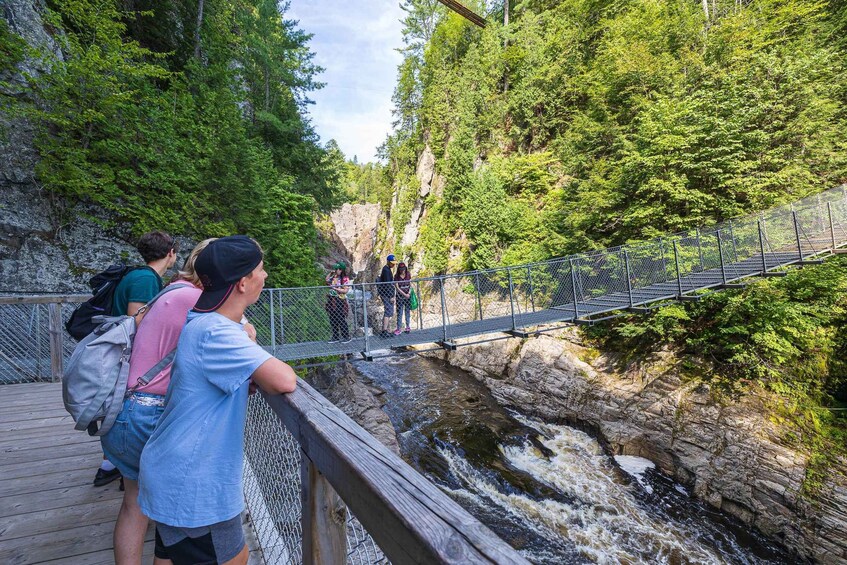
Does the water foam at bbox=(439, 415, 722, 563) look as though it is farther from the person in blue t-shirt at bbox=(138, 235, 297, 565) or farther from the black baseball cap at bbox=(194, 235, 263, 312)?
the black baseball cap at bbox=(194, 235, 263, 312)

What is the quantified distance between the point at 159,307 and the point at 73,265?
24.3 feet

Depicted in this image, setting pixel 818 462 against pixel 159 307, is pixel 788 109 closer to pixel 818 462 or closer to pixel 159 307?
pixel 818 462

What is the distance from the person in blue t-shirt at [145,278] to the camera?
1771 millimetres

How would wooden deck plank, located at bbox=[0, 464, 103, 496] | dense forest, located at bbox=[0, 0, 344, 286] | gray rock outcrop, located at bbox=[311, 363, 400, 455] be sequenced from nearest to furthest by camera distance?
1. wooden deck plank, located at bbox=[0, 464, 103, 496]
2. dense forest, located at bbox=[0, 0, 344, 286]
3. gray rock outcrop, located at bbox=[311, 363, 400, 455]

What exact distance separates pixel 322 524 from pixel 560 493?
704cm

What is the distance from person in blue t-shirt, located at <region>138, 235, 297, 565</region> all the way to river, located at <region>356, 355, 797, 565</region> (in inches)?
223

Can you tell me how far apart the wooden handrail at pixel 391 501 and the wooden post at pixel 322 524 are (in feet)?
0.05

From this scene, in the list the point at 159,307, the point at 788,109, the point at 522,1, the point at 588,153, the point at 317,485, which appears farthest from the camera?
the point at 522,1

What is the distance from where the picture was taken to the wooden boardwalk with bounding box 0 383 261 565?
1.79m

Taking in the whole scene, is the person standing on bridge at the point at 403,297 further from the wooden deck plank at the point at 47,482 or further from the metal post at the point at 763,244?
the metal post at the point at 763,244

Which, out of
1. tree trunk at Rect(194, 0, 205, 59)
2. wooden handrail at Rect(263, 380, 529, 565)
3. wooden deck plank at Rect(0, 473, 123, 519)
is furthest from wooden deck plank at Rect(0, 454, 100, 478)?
tree trunk at Rect(194, 0, 205, 59)

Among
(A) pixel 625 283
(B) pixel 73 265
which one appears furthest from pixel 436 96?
(B) pixel 73 265

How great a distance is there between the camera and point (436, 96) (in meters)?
24.3

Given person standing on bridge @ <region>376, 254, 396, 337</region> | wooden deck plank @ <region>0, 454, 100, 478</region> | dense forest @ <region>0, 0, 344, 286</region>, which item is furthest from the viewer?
person standing on bridge @ <region>376, 254, 396, 337</region>
